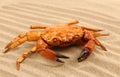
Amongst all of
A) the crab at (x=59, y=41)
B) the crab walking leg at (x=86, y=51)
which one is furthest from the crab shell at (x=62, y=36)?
the crab walking leg at (x=86, y=51)

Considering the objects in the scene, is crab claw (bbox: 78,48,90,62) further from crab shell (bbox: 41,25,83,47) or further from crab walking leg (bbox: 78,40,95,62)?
crab shell (bbox: 41,25,83,47)

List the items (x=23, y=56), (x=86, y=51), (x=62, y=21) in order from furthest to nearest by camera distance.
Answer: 1. (x=62, y=21)
2. (x=23, y=56)
3. (x=86, y=51)

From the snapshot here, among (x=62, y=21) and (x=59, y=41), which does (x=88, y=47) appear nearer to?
(x=59, y=41)

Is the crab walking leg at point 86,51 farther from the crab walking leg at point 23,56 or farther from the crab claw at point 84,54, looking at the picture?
the crab walking leg at point 23,56

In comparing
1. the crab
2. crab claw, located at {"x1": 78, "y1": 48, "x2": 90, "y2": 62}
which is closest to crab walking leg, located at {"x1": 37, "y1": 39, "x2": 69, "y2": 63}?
the crab

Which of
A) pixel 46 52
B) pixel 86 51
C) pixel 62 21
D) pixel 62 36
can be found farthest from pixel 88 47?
pixel 62 21

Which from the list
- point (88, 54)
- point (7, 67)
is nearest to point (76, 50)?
point (88, 54)

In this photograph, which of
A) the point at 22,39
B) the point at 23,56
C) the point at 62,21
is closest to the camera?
the point at 23,56

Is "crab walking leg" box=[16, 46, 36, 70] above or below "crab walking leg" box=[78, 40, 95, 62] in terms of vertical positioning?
below
